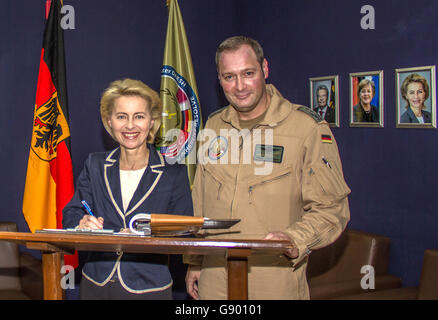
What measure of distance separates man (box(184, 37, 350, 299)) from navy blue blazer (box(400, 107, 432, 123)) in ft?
4.91

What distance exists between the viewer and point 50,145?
325 cm

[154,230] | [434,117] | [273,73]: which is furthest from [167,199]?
[273,73]

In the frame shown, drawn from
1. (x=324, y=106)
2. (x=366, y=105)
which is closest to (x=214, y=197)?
(x=366, y=105)

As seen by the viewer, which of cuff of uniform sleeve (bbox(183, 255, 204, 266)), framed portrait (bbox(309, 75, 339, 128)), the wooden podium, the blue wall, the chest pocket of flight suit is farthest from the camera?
framed portrait (bbox(309, 75, 339, 128))

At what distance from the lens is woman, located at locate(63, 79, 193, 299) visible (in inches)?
61.6

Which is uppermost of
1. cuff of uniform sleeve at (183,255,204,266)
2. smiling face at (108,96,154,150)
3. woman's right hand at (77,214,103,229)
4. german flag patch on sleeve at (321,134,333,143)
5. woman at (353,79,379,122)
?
woman at (353,79,379,122)

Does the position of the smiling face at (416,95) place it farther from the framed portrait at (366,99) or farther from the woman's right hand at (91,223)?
the woman's right hand at (91,223)

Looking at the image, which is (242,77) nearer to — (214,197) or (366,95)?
(214,197)

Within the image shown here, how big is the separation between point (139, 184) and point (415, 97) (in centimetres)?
214

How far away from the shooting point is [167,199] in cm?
165

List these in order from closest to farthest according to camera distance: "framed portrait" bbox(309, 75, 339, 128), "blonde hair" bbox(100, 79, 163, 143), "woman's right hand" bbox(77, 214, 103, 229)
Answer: "woman's right hand" bbox(77, 214, 103, 229)
"blonde hair" bbox(100, 79, 163, 143)
"framed portrait" bbox(309, 75, 339, 128)

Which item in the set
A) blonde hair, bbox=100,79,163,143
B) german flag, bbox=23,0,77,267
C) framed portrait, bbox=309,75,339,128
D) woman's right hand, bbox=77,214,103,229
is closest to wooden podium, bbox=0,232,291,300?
woman's right hand, bbox=77,214,103,229

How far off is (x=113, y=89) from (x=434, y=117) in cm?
213

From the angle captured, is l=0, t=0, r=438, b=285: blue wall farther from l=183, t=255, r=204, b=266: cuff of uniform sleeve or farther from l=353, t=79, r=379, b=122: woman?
l=183, t=255, r=204, b=266: cuff of uniform sleeve
